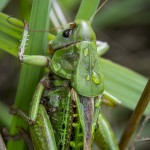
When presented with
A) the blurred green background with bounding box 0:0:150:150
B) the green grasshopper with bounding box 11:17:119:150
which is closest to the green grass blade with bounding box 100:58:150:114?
the green grasshopper with bounding box 11:17:119:150

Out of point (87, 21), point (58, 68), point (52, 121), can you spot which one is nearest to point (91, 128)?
point (52, 121)

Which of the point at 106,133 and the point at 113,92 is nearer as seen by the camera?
the point at 106,133

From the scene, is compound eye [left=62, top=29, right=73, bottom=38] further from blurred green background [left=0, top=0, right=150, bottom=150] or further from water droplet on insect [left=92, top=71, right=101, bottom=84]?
blurred green background [left=0, top=0, right=150, bottom=150]

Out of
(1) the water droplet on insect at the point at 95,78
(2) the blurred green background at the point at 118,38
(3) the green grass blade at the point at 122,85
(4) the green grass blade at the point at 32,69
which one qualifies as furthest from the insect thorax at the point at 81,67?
(2) the blurred green background at the point at 118,38

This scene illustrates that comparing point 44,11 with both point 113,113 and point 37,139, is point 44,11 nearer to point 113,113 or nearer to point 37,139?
point 37,139

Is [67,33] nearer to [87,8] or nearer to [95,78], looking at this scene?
[87,8]

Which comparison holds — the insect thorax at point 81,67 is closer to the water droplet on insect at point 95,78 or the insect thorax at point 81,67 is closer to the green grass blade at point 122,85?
the water droplet on insect at point 95,78

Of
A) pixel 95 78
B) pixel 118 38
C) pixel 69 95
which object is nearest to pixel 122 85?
pixel 95 78
